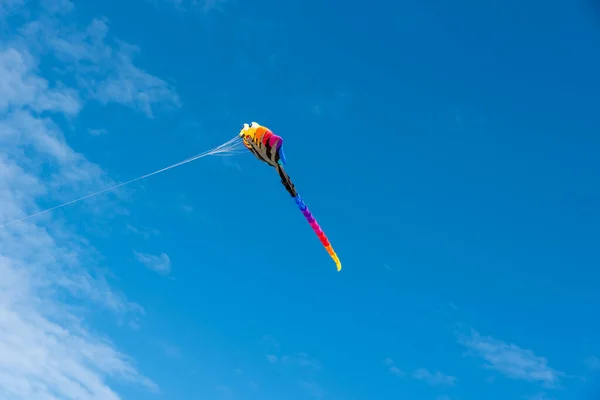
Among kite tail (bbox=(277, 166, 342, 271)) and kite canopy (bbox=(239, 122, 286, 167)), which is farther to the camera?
kite tail (bbox=(277, 166, 342, 271))

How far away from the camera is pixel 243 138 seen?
35.4 m

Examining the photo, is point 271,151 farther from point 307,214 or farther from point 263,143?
point 307,214

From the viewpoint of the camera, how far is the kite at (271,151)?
109 feet

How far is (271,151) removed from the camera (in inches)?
1312

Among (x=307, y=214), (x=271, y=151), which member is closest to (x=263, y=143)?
(x=271, y=151)

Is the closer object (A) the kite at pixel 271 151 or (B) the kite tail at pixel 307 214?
(A) the kite at pixel 271 151

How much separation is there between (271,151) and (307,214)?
533cm

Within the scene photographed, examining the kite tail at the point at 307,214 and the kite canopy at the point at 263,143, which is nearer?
the kite canopy at the point at 263,143

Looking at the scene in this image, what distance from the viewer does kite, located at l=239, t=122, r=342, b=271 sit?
33156 mm

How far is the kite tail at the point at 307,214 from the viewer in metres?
34.4

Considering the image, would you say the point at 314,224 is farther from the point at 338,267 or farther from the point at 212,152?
the point at 212,152

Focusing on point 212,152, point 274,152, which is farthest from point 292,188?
point 212,152

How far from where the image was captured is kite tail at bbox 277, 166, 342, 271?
3444 cm

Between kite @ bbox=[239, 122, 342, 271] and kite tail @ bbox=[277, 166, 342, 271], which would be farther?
kite tail @ bbox=[277, 166, 342, 271]
